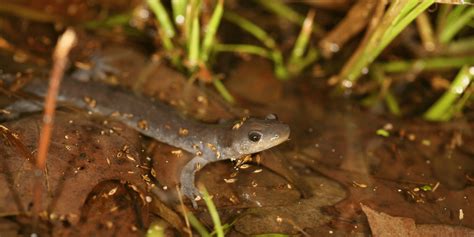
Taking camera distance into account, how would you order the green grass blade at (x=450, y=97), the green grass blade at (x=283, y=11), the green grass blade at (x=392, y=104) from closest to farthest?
the green grass blade at (x=450, y=97) < the green grass blade at (x=392, y=104) < the green grass blade at (x=283, y=11)

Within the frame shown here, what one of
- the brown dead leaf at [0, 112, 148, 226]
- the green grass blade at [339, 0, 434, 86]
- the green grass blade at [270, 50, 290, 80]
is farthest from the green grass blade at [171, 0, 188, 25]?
the green grass blade at [339, 0, 434, 86]

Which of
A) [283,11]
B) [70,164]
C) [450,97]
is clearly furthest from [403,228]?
[283,11]

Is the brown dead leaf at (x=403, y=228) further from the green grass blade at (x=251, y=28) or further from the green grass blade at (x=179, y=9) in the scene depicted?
the green grass blade at (x=251, y=28)

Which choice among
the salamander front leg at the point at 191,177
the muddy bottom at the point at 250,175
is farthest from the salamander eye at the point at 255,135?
the salamander front leg at the point at 191,177

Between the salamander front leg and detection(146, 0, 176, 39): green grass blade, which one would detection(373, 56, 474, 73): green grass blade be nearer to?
detection(146, 0, 176, 39): green grass blade

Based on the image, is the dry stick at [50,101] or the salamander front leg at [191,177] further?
the salamander front leg at [191,177]

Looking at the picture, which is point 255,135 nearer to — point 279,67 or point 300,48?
point 279,67

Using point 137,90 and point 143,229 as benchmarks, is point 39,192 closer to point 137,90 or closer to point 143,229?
point 143,229

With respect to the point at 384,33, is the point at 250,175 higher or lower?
lower
